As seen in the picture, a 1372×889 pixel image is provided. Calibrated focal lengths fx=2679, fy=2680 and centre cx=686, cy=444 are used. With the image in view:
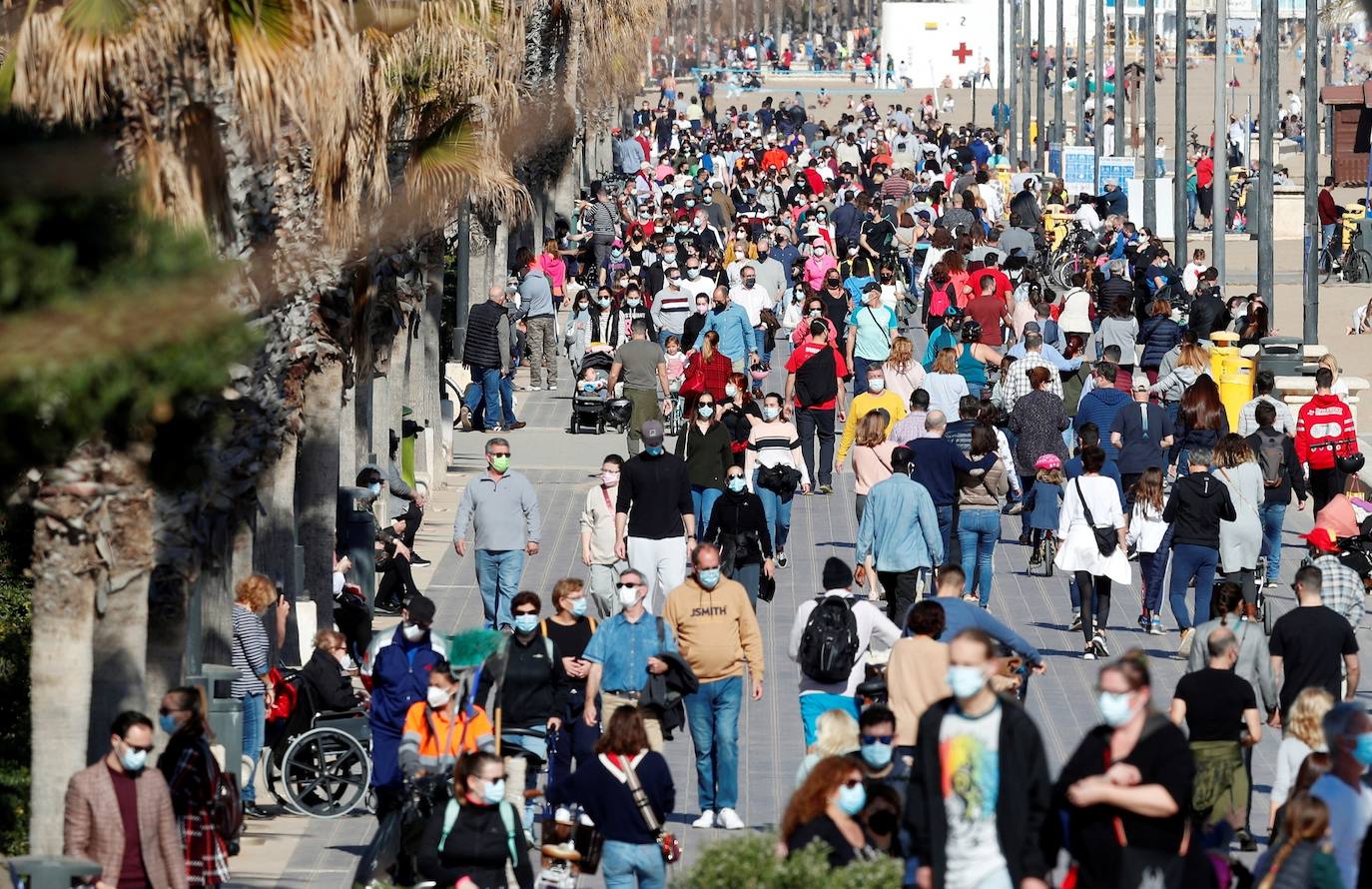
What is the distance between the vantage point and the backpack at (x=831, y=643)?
13.7 meters

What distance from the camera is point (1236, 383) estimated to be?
1112 inches

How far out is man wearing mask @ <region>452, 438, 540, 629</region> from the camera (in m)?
18.9

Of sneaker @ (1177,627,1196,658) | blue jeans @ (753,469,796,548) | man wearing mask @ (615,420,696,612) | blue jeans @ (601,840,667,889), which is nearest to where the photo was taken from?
blue jeans @ (601,840,667,889)

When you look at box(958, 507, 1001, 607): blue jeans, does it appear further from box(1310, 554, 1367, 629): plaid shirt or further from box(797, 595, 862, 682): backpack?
box(797, 595, 862, 682): backpack

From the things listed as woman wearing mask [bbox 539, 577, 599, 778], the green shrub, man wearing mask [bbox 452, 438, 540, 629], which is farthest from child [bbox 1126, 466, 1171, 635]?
the green shrub

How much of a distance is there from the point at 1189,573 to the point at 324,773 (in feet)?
20.8

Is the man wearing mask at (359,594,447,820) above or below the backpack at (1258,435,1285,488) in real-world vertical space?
below

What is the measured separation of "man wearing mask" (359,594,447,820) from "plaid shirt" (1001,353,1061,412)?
10.3 metres

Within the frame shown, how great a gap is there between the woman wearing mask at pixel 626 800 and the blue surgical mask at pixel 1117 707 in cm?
306

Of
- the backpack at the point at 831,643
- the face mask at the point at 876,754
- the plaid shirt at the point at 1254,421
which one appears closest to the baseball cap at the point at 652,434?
the backpack at the point at 831,643

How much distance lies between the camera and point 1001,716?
9.24 meters

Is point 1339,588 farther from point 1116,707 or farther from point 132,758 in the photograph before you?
point 132,758

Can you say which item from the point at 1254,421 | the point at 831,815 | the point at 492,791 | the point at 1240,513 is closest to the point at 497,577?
the point at 1240,513

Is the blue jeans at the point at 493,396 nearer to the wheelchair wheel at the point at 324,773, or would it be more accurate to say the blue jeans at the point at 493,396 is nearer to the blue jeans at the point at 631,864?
the wheelchair wheel at the point at 324,773
